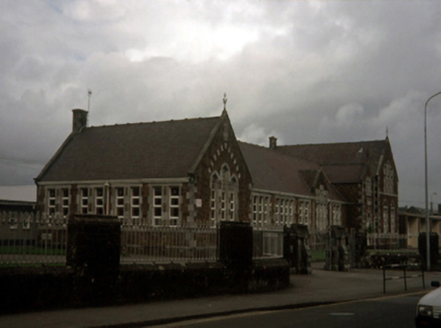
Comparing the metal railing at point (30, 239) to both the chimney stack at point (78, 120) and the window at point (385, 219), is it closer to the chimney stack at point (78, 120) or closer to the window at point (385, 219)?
the chimney stack at point (78, 120)

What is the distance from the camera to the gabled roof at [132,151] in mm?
36344

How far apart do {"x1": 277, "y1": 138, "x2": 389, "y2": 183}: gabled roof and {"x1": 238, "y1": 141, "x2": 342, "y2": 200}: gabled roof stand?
4.34 meters

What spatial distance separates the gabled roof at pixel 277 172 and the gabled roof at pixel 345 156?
434cm

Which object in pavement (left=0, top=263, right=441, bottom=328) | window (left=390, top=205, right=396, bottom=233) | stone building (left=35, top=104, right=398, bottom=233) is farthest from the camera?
window (left=390, top=205, right=396, bottom=233)

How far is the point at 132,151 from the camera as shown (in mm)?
39094

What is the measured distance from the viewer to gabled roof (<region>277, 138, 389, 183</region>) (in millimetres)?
64125

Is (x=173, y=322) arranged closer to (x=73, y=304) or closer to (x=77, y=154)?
(x=73, y=304)

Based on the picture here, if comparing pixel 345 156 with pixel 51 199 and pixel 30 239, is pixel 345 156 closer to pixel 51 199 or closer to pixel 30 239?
pixel 51 199

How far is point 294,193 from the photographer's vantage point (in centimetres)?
5028

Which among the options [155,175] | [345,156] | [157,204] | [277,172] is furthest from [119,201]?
[345,156]

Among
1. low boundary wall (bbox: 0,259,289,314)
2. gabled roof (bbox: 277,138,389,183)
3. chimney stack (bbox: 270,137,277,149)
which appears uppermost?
chimney stack (bbox: 270,137,277,149)

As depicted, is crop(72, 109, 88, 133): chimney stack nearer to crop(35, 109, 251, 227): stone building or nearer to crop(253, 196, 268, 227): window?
crop(35, 109, 251, 227): stone building

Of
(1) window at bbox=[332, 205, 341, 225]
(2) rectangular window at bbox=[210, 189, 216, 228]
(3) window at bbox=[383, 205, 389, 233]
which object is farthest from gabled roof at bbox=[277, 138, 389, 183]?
(2) rectangular window at bbox=[210, 189, 216, 228]

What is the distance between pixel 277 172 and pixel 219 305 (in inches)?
1418
